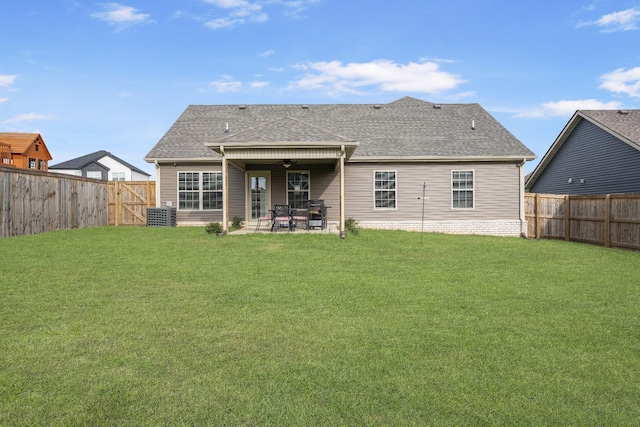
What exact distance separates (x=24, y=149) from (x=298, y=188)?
3692 cm

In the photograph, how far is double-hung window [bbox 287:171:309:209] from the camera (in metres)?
18.9

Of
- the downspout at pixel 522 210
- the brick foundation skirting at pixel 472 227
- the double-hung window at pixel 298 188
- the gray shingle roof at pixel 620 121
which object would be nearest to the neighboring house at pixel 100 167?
the double-hung window at pixel 298 188

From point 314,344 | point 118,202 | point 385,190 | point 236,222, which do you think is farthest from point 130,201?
point 314,344

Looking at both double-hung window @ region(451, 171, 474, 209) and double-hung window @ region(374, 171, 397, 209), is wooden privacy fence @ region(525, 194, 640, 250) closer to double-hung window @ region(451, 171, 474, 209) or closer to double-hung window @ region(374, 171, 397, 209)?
double-hung window @ region(451, 171, 474, 209)

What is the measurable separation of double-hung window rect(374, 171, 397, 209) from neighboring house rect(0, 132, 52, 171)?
36332 mm

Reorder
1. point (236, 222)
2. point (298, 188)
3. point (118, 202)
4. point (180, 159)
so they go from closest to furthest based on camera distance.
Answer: point (236, 222), point (180, 159), point (298, 188), point (118, 202)

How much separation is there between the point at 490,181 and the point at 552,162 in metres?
8.54

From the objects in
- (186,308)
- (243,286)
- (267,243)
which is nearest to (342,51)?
(267,243)

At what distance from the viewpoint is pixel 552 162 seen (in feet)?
82.7

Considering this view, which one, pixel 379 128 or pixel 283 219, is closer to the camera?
pixel 283 219

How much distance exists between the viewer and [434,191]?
19156mm

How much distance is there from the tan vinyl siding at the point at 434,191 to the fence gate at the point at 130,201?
29.2 ft

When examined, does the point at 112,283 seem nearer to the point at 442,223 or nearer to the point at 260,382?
the point at 260,382

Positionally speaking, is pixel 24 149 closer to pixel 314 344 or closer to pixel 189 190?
pixel 189 190
